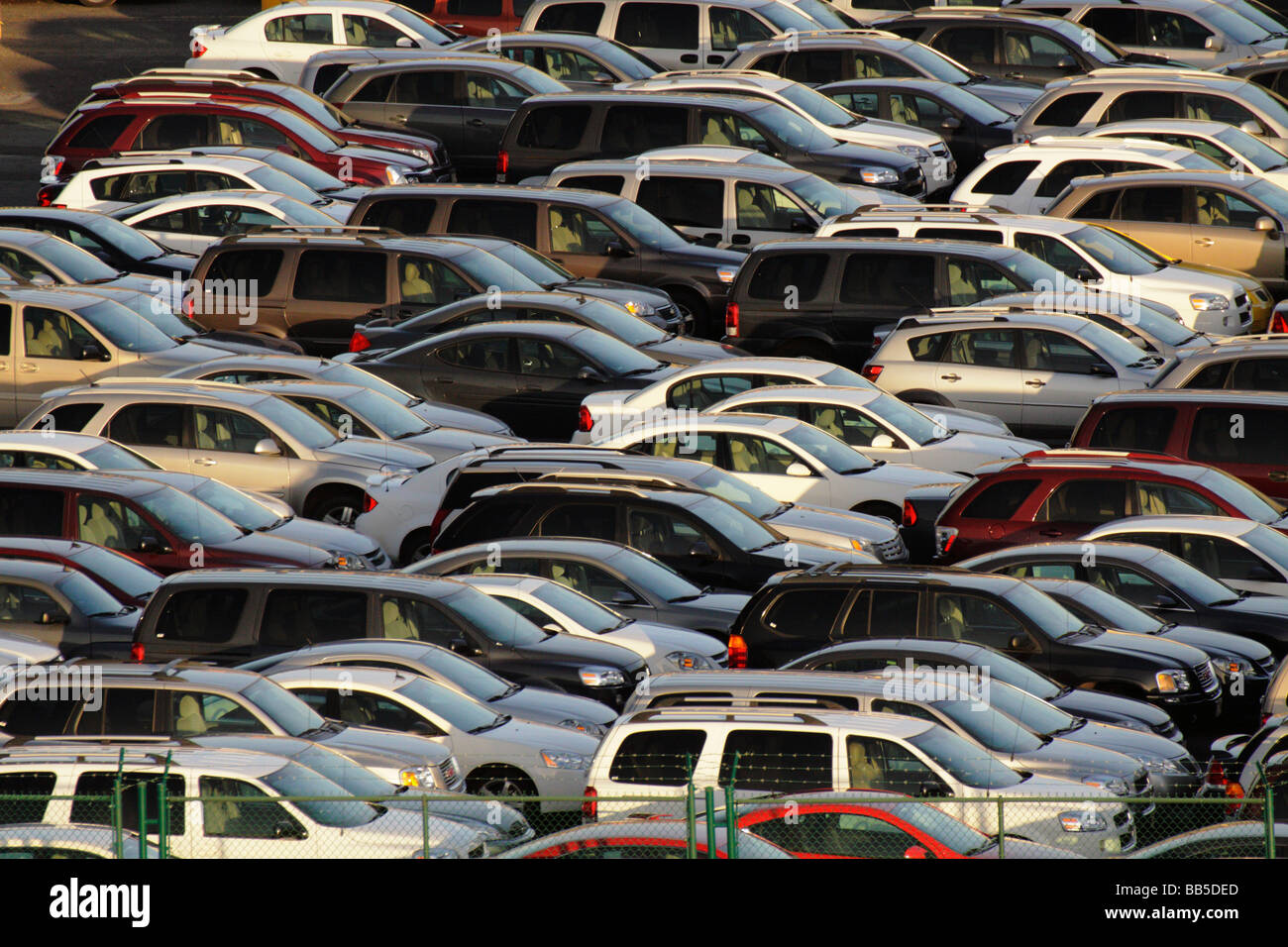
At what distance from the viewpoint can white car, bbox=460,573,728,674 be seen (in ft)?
55.1

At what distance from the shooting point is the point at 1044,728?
1451 centimetres

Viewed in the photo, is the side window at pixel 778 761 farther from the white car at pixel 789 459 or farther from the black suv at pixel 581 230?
the black suv at pixel 581 230

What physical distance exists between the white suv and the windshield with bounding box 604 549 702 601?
13.3 feet

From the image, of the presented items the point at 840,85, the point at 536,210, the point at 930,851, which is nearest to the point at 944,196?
the point at 840,85

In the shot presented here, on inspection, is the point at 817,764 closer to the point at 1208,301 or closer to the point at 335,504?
the point at 335,504

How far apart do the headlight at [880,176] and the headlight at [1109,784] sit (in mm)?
15920

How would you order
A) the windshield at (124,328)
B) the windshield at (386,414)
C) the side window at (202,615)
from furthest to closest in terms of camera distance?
1. the windshield at (124,328)
2. the windshield at (386,414)
3. the side window at (202,615)

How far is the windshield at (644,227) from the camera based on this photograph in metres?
26.0

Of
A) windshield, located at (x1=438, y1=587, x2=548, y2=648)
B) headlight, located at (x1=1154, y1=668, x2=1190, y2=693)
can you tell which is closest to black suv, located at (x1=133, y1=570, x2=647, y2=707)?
windshield, located at (x1=438, y1=587, x2=548, y2=648)

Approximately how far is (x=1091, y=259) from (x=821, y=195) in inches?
145

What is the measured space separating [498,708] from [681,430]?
5.83m

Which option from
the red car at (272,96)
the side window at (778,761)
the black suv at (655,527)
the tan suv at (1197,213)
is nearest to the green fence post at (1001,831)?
the side window at (778,761)

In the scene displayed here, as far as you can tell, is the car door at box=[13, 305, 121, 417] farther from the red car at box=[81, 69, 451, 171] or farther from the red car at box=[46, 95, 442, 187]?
the red car at box=[81, 69, 451, 171]

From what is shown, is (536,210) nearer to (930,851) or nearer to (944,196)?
(944,196)
